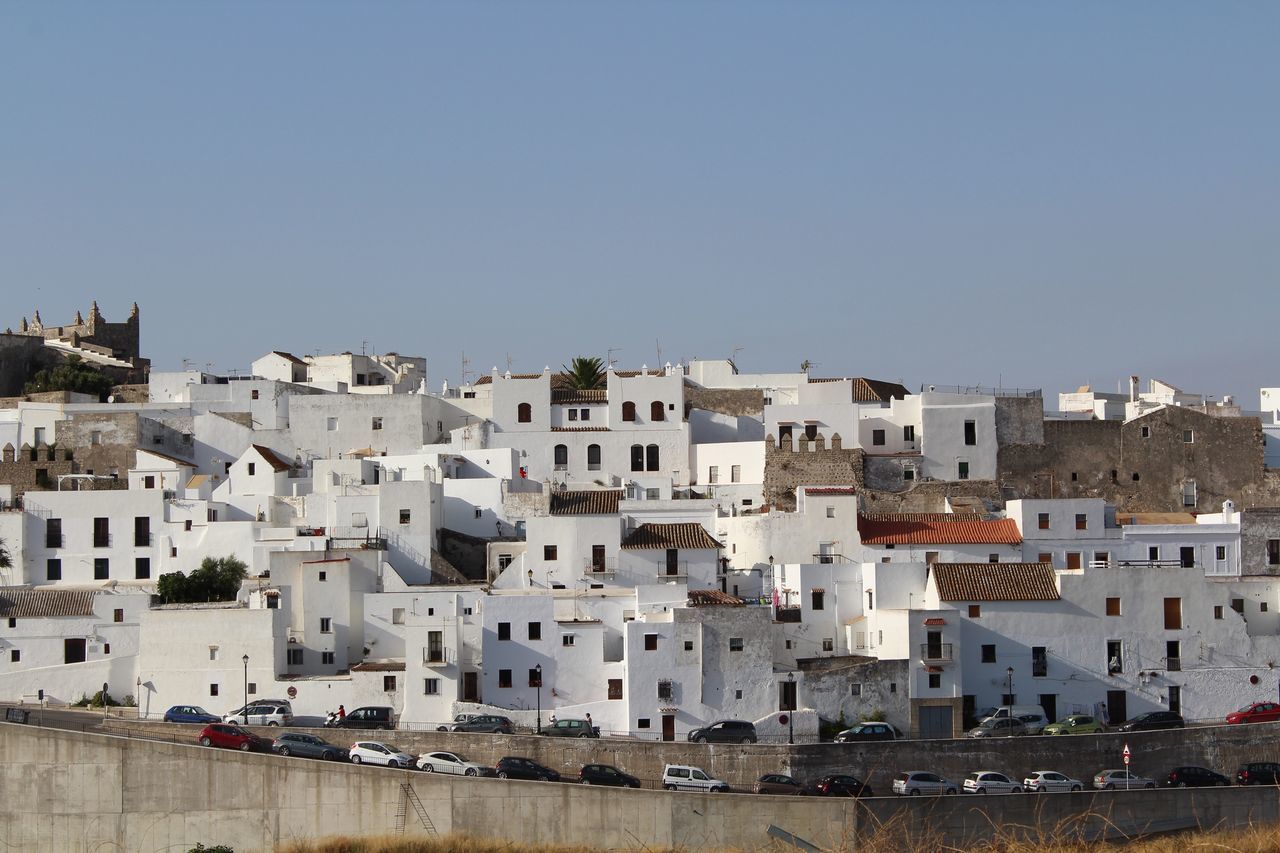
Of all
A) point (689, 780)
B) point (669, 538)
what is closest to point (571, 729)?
point (689, 780)

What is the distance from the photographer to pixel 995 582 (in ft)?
159

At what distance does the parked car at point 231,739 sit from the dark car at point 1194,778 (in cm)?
2035

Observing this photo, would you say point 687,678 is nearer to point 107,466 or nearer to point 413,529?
point 413,529

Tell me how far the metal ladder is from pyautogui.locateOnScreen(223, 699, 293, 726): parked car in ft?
18.9

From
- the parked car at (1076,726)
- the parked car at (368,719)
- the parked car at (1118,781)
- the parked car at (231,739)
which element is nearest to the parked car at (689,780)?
the parked car at (368,719)

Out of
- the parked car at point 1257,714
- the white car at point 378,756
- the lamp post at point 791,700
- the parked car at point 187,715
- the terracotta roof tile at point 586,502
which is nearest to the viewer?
the white car at point 378,756

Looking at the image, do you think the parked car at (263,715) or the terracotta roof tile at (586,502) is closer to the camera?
the parked car at (263,715)

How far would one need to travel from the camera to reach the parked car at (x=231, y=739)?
144 feet

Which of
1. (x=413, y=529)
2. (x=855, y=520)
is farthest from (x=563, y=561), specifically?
(x=855, y=520)

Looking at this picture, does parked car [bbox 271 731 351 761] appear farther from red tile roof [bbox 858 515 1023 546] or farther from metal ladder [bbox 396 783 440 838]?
red tile roof [bbox 858 515 1023 546]

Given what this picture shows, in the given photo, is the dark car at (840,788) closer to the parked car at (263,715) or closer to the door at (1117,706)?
the door at (1117,706)

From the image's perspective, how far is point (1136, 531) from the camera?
171ft

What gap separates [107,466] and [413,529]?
13.3 metres

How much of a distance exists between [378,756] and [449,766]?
1.66 metres
